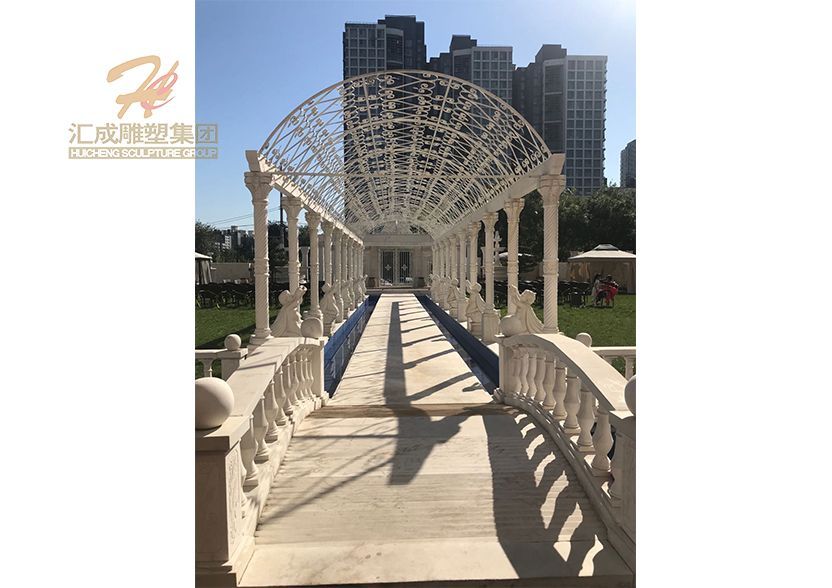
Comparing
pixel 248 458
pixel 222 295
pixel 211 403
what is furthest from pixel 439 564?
pixel 222 295

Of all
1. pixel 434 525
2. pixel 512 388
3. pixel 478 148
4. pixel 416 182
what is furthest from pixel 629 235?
pixel 434 525

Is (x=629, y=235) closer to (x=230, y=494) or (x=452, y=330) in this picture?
(x=452, y=330)

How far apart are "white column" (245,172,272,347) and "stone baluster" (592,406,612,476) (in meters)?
5.54

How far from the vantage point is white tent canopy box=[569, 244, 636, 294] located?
23.6 metres

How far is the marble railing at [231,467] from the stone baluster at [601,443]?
6.84ft

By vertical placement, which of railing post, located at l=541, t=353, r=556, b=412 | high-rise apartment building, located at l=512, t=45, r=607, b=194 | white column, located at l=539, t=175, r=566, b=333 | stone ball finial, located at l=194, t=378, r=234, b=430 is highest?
high-rise apartment building, located at l=512, t=45, r=607, b=194

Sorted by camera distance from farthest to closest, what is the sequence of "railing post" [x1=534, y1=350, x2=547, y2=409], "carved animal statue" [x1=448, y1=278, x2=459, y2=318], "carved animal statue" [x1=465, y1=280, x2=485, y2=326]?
"carved animal statue" [x1=448, y1=278, x2=459, y2=318], "carved animal statue" [x1=465, y1=280, x2=485, y2=326], "railing post" [x1=534, y1=350, x2=547, y2=409]

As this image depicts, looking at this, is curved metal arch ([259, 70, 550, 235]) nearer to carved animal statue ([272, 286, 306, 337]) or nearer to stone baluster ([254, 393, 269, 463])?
carved animal statue ([272, 286, 306, 337])

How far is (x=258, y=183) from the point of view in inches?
296

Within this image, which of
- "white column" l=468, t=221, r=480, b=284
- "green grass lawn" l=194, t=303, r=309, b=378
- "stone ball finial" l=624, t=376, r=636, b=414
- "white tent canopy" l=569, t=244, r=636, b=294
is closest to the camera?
"stone ball finial" l=624, t=376, r=636, b=414

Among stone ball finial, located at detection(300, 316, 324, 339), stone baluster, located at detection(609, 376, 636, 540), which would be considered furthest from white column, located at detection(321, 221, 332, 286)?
stone baluster, located at detection(609, 376, 636, 540)

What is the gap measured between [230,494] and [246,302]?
779 inches

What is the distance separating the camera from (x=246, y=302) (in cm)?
2130

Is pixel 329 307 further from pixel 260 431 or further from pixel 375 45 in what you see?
pixel 375 45
